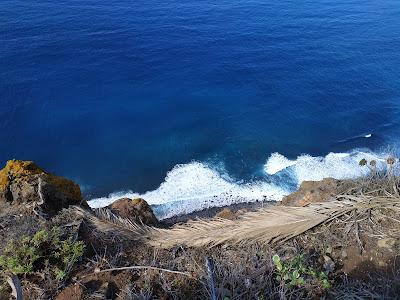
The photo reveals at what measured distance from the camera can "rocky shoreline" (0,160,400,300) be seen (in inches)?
175

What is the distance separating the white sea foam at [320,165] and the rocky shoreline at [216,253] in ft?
71.9

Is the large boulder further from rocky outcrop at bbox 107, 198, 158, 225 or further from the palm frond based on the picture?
the palm frond

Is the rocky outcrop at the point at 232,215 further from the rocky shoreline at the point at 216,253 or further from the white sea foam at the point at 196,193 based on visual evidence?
the white sea foam at the point at 196,193

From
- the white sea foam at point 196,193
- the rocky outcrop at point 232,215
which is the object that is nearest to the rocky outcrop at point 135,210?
the rocky outcrop at point 232,215

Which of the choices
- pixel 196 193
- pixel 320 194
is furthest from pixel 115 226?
pixel 196 193

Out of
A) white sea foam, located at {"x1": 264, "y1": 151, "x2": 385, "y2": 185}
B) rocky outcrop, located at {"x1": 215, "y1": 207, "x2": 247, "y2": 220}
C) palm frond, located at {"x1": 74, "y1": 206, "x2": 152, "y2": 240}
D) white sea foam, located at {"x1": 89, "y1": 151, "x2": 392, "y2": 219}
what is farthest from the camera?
white sea foam, located at {"x1": 264, "y1": 151, "x2": 385, "y2": 185}

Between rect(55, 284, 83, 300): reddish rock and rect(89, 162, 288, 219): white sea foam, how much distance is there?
20.0 m

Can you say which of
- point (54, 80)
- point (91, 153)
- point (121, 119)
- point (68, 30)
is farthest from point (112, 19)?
point (91, 153)

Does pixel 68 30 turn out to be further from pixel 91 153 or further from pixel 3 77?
pixel 91 153

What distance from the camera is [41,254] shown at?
4.79 meters

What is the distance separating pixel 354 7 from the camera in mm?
52906

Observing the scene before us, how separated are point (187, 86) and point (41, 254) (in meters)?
32.2

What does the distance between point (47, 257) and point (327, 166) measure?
2552cm

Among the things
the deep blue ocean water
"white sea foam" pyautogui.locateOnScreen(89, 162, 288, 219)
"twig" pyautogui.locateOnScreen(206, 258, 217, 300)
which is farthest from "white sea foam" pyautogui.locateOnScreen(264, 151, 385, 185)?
"twig" pyautogui.locateOnScreen(206, 258, 217, 300)
